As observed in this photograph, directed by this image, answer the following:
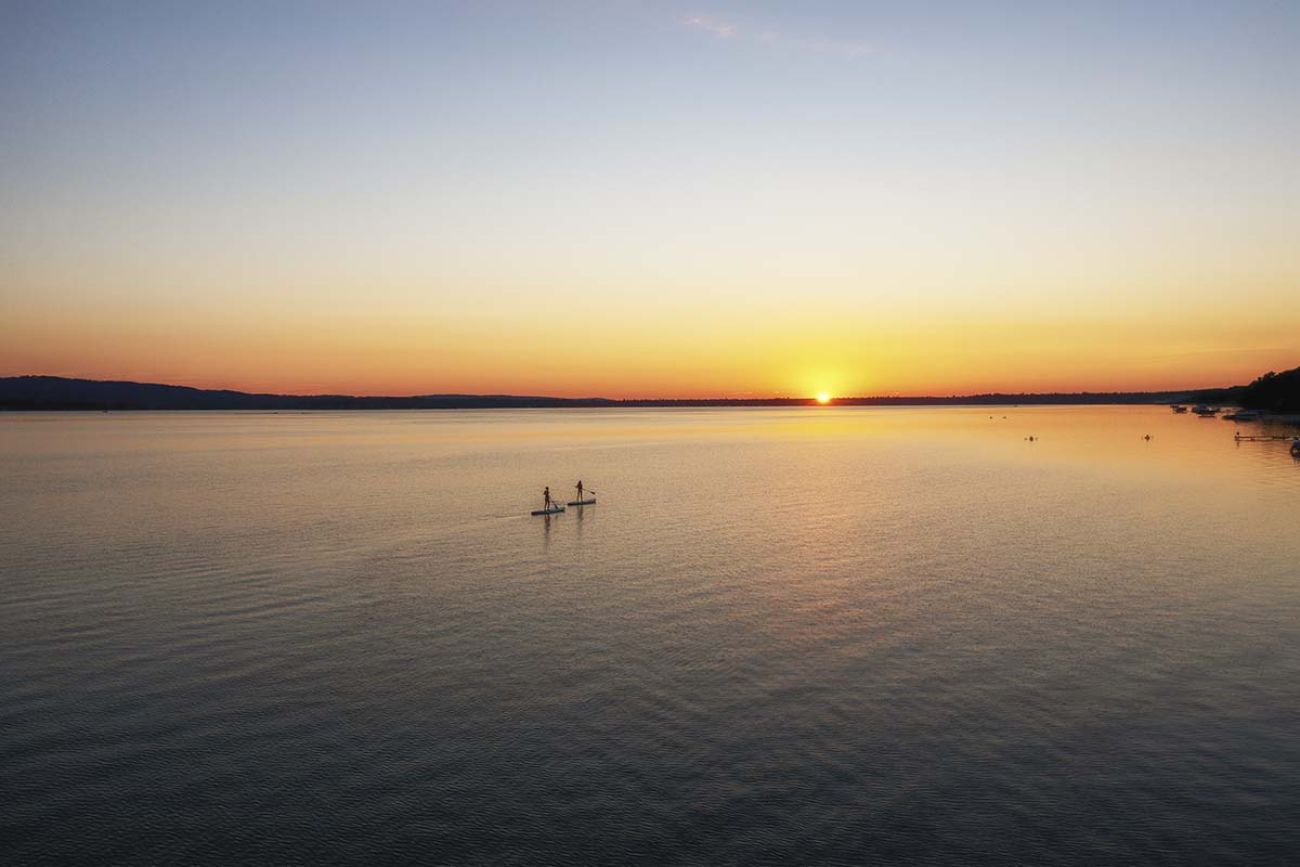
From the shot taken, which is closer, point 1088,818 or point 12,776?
point 1088,818

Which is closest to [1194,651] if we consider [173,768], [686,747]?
[686,747]

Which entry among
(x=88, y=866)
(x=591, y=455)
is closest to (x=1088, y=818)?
(x=88, y=866)

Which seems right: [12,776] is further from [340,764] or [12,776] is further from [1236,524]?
[1236,524]

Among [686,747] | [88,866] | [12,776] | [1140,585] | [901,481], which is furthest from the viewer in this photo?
[901,481]

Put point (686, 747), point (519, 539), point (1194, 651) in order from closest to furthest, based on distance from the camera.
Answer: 1. point (686, 747)
2. point (1194, 651)
3. point (519, 539)

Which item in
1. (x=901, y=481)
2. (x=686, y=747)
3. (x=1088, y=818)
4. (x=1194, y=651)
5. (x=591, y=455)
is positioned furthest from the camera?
(x=591, y=455)

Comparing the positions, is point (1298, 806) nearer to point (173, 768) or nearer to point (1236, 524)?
point (173, 768)
